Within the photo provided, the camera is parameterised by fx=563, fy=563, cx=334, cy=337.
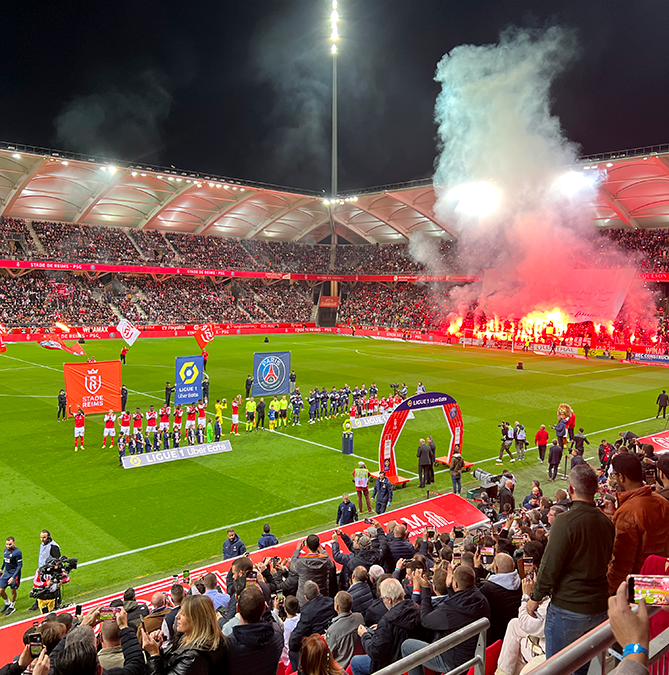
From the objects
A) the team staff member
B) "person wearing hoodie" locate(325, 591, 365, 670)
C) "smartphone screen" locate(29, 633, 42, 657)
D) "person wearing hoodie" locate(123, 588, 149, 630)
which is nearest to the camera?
"smartphone screen" locate(29, 633, 42, 657)

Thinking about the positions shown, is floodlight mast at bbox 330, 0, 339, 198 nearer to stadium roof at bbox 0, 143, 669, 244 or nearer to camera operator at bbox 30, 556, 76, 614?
stadium roof at bbox 0, 143, 669, 244

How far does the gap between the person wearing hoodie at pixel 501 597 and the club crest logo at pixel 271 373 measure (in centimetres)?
1675

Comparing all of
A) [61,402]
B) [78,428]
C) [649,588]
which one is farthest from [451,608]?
[61,402]

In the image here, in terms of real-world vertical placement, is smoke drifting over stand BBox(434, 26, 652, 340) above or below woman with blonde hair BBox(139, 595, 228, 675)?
above

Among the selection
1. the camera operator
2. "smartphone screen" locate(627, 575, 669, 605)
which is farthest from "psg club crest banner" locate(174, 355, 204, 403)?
"smartphone screen" locate(627, 575, 669, 605)

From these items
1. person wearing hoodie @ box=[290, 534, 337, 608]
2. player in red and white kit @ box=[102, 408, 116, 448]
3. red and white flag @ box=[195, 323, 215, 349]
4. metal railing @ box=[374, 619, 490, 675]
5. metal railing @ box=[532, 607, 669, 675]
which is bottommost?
player in red and white kit @ box=[102, 408, 116, 448]

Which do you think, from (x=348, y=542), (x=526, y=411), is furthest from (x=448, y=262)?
(x=348, y=542)

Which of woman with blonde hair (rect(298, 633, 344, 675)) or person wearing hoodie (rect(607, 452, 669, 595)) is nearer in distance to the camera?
woman with blonde hair (rect(298, 633, 344, 675))

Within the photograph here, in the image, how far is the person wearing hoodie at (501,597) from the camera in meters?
5.79

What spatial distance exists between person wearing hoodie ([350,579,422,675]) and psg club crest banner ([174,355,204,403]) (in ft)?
55.9

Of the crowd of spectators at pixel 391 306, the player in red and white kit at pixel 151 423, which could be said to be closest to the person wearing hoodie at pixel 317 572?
the player in red and white kit at pixel 151 423

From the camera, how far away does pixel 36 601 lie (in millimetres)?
10062

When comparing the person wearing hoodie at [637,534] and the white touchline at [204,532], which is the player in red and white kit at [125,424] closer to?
the white touchline at [204,532]

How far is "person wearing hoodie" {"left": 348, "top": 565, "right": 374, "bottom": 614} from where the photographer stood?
6.23 meters
